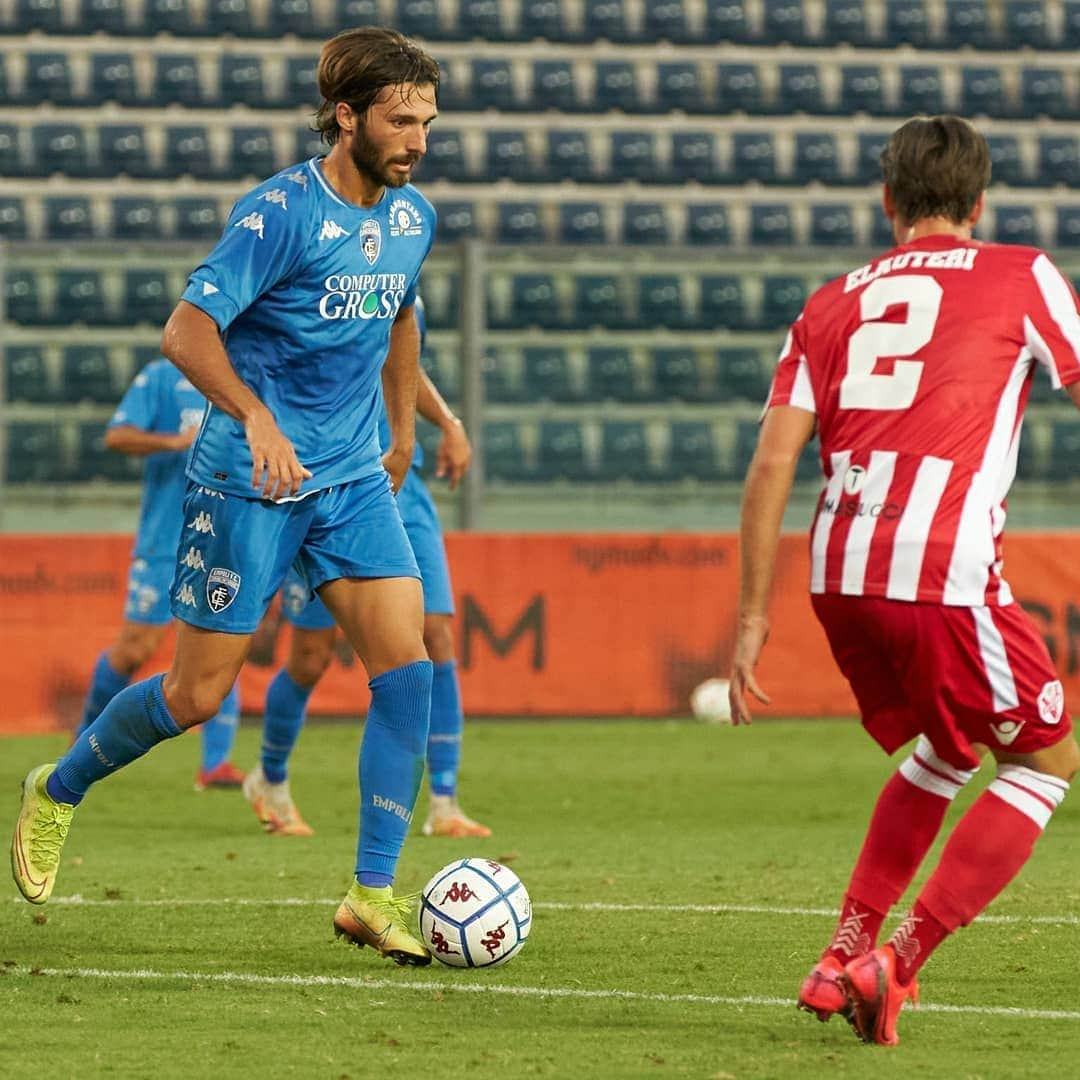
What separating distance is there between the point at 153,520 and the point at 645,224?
10112 millimetres

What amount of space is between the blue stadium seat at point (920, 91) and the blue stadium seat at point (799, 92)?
2.55 feet

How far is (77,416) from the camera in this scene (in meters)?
13.6

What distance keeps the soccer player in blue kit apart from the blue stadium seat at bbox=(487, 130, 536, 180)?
46.8ft

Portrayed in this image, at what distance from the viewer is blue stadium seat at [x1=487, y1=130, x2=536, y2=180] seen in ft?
63.9

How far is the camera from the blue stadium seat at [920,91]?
2031cm

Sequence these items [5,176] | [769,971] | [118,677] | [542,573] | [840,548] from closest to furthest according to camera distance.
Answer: [840,548] → [769,971] → [118,677] → [542,573] → [5,176]

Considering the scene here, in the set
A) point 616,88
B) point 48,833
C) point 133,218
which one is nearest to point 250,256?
point 48,833

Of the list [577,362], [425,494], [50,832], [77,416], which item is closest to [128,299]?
[77,416]

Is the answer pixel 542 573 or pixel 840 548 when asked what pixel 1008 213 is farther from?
pixel 840 548

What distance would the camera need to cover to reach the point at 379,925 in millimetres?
5137

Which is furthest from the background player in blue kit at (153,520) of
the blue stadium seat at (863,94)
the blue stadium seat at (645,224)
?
the blue stadium seat at (863,94)

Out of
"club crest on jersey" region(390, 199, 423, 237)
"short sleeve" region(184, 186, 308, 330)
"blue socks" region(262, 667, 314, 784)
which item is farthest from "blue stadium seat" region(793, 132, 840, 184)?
Result: "short sleeve" region(184, 186, 308, 330)

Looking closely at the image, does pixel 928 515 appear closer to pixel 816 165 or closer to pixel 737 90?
pixel 816 165

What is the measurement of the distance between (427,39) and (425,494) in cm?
1280
